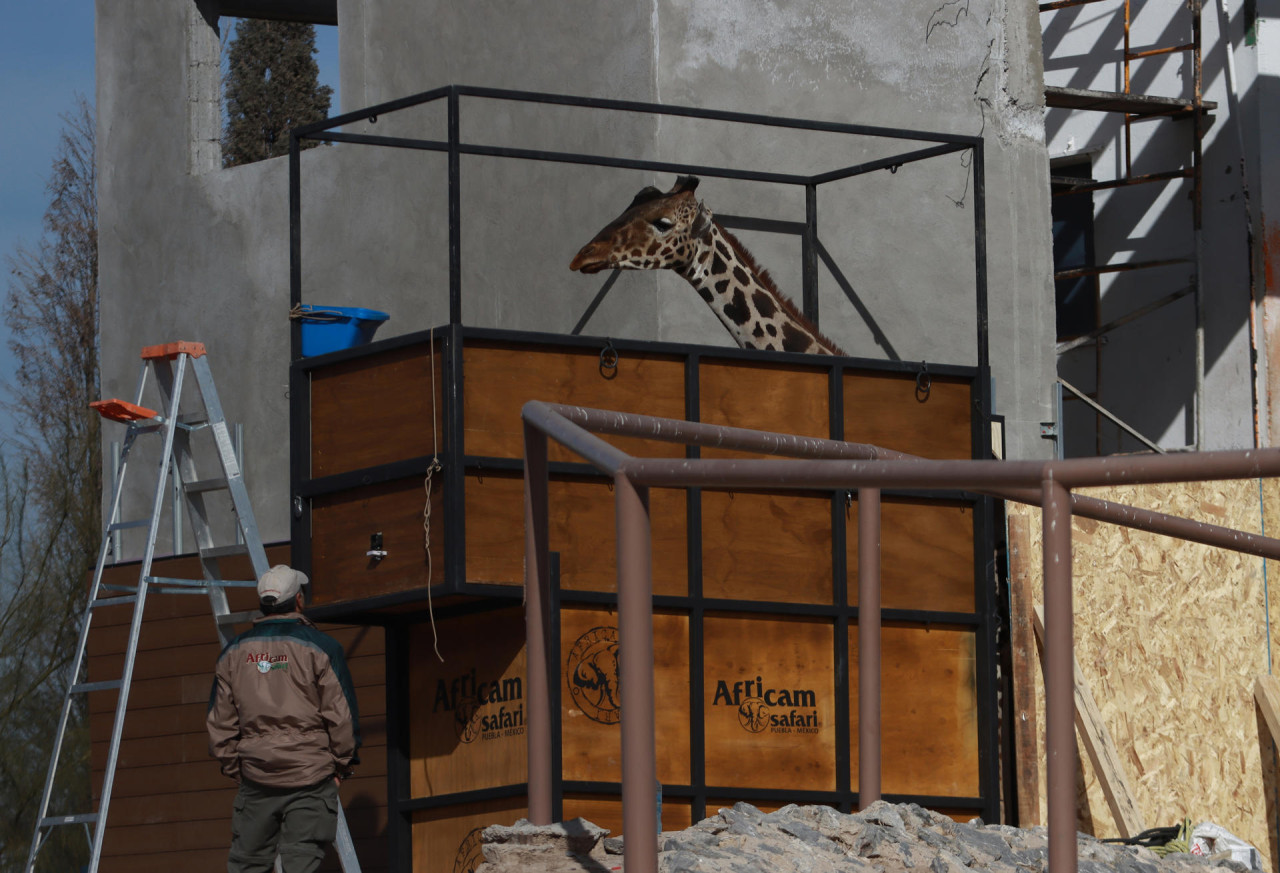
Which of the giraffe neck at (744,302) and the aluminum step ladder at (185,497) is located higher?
the giraffe neck at (744,302)

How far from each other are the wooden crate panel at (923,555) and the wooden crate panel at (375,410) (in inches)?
87.5

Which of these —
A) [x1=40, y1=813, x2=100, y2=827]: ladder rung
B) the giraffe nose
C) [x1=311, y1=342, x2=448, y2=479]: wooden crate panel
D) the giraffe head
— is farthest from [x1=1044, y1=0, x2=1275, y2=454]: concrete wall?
[x1=40, y1=813, x2=100, y2=827]: ladder rung

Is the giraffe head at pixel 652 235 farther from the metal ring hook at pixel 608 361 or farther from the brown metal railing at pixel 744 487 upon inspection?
the brown metal railing at pixel 744 487

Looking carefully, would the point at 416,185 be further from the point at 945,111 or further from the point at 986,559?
the point at 986,559

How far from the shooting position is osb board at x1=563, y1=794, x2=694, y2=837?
25.2ft

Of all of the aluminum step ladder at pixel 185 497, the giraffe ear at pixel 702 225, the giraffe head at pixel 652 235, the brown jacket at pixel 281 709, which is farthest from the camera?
the giraffe ear at pixel 702 225

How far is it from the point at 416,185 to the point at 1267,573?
590 cm

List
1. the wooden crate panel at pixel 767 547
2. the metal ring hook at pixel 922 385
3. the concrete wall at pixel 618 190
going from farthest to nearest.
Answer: the concrete wall at pixel 618 190
the metal ring hook at pixel 922 385
the wooden crate panel at pixel 767 547

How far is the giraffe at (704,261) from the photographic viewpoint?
9008mm

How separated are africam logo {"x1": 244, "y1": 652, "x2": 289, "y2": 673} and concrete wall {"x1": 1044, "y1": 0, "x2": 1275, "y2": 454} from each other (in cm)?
914

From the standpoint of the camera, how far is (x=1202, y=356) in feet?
45.6

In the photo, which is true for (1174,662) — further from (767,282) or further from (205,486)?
(205,486)

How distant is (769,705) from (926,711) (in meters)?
0.93

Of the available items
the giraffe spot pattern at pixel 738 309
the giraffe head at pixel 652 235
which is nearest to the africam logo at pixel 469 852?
the giraffe head at pixel 652 235
